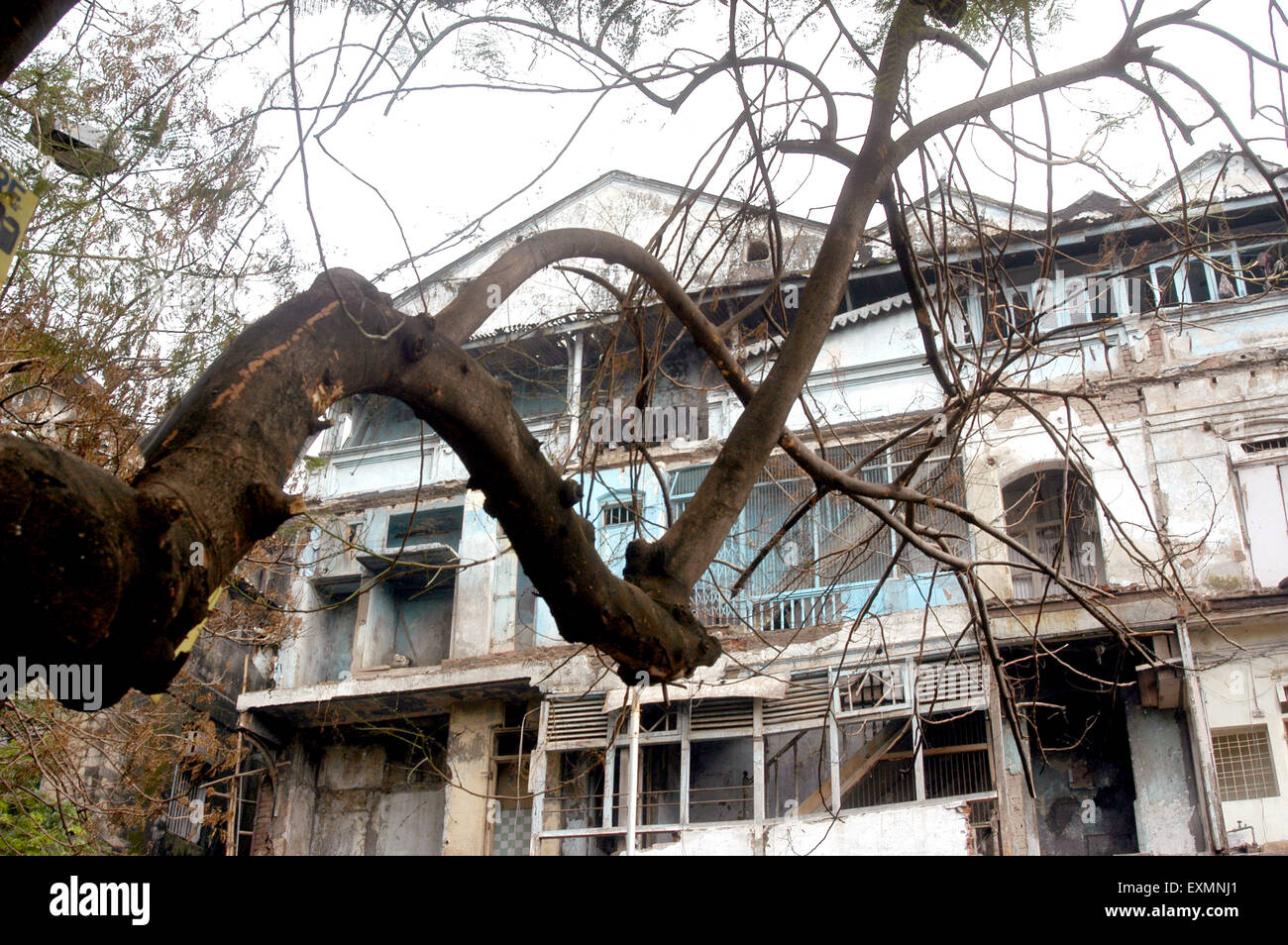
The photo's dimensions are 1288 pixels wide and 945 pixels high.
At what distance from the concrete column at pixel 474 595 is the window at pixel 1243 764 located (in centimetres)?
966

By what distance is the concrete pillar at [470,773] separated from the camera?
1633cm

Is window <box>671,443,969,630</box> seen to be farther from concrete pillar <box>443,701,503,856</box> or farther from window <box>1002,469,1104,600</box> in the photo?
concrete pillar <box>443,701,503,856</box>

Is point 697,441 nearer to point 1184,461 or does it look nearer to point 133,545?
point 1184,461

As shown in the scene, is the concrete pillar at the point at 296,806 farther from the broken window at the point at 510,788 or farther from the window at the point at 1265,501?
the window at the point at 1265,501

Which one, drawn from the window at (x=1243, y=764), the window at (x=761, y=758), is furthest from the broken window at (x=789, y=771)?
the window at (x=1243, y=764)

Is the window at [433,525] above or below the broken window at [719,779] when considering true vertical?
above

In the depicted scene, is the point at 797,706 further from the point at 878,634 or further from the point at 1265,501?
the point at 1265,501

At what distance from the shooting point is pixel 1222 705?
1292 centimetres

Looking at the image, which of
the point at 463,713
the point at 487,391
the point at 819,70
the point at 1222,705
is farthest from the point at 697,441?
the point at 487,391

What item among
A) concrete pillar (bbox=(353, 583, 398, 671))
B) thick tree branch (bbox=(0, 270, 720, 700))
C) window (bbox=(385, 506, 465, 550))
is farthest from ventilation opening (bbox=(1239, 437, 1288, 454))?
thick tree branch (bbox=(0, 270, 720, 700))

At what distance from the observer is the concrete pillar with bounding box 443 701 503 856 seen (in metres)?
16.3

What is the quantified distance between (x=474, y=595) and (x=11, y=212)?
15469 millimetres

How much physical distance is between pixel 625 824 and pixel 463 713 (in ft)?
12.8
